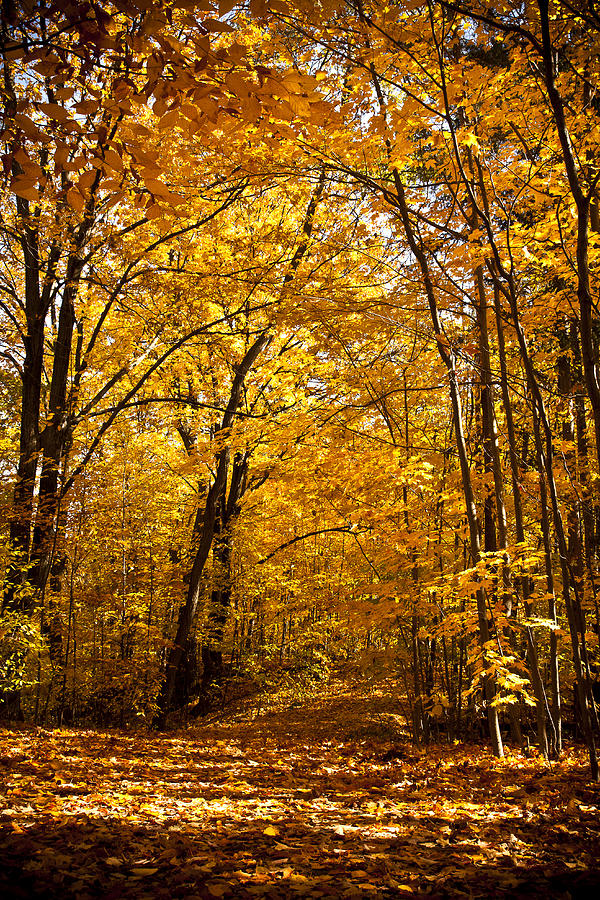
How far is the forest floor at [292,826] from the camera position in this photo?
7.19 feet

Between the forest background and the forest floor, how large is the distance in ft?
2.12

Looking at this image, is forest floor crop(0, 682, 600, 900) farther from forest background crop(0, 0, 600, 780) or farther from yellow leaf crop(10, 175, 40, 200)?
yellow leaf crop(10, 175, 40, 200)

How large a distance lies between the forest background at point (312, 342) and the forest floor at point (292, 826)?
25.4 inches

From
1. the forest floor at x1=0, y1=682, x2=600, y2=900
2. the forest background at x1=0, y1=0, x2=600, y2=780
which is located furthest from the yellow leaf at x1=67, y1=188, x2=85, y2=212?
the forest floor at x1=0, y1=682, x2=600, y2=900

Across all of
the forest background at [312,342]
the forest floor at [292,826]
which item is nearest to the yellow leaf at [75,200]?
the forest background at [312,342]

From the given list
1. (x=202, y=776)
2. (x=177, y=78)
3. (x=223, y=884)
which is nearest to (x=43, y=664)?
(x=202, y=776)

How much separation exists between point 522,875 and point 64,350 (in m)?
8.46

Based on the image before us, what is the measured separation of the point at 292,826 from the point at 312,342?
352 inches

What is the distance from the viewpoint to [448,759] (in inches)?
201

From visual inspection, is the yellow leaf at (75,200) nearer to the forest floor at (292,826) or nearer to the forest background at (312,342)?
the forest background at (312,342)

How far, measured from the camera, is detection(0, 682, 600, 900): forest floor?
2191 mm

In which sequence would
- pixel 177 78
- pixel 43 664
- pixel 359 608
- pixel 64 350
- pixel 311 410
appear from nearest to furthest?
pixel 177 78
pixel 359 608
pixel 311 410
pixel 43 664
pixel 64 350

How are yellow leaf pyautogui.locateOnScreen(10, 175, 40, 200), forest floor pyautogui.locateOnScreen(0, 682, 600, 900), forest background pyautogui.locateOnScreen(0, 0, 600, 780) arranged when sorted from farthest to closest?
forest background pyautogui.locateOnScreen(0, 0, 600, 780) < yellow leaf pyautogui.locateOnScreen(10, 175, 40, 200) < forest floor pyautogui.locateOnScreen(0, 682, 600, 900)

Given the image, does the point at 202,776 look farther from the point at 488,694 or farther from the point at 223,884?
the point at 223,884
